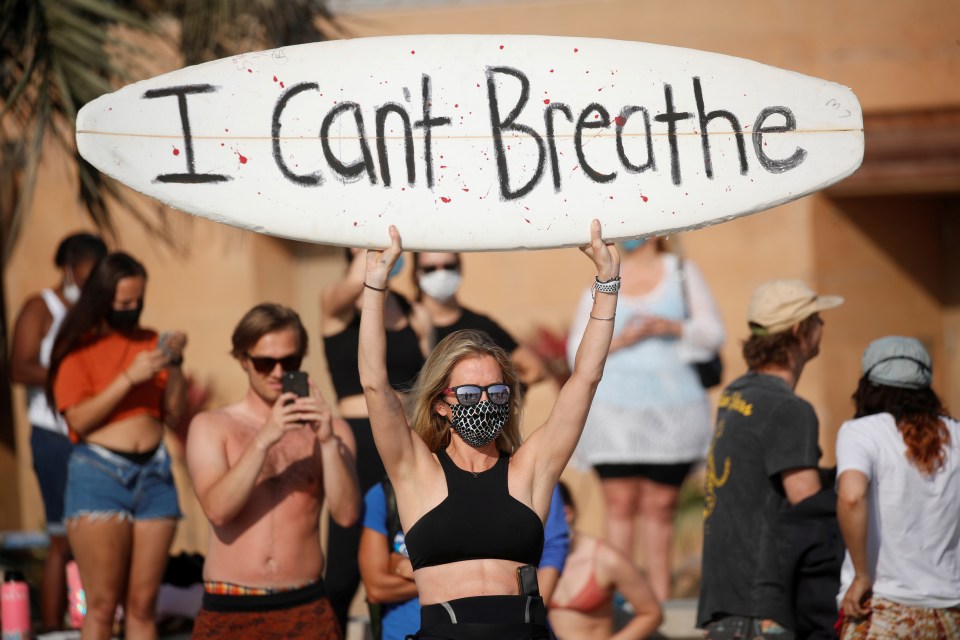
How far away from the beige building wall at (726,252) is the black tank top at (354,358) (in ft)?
10.9

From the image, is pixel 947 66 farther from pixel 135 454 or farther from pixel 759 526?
pixel 135 454

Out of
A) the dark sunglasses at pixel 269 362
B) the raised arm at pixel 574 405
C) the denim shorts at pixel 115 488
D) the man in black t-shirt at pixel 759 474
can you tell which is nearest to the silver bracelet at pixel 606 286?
the raised arm at pixel 574 405

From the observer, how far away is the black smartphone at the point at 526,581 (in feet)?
12.1

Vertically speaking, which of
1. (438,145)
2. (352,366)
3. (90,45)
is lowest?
(352,366)

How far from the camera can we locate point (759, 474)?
4762mm

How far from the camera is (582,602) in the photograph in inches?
215

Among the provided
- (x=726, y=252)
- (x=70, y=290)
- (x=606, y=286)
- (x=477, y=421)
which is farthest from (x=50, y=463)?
(x=726, y=252)

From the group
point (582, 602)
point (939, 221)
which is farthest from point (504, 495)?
point (939, 221)

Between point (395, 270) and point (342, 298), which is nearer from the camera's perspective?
point (395, 270)

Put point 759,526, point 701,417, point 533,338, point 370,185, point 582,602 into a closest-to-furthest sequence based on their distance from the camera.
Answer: point 370,185, point 759,526, point 582,602, point 701,417, point 533,338

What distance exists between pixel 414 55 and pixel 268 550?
1652 mm

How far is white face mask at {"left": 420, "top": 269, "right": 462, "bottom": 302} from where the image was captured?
20.2ft

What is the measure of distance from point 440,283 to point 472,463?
7.84 feet

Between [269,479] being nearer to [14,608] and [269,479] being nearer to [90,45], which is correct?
[14,608]
